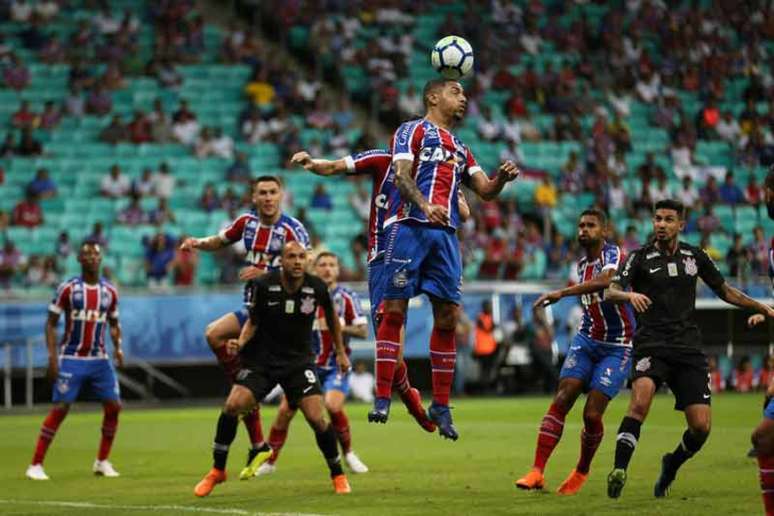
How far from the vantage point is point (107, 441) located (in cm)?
1681

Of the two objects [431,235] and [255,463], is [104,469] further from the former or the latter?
[431,235]

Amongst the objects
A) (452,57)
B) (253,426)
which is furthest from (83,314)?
(452,57)

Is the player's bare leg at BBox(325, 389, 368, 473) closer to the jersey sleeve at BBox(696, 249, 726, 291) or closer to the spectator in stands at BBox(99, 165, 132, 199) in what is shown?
the jersey sleeve at BBox(696, 249, 726, 291)

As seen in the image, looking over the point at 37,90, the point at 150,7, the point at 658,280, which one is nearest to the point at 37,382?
the point at 37,90

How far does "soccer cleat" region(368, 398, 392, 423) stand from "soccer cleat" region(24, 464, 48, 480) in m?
5.71

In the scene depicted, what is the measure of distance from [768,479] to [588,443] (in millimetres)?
3925

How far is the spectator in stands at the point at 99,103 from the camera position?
35531mm

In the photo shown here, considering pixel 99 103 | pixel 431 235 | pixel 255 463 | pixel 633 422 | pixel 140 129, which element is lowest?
pixel 255 463

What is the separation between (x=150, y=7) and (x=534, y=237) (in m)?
12.1

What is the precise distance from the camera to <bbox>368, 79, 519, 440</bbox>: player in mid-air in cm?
1199

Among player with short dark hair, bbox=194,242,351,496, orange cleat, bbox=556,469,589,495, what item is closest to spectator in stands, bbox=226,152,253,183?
player with short dark hair, bbox=194,242,351,496

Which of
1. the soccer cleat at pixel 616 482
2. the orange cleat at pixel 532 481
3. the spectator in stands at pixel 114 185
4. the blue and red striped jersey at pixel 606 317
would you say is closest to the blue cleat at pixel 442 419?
the soccer cleat at pixel 616 482

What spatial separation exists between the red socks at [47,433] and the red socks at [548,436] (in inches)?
228

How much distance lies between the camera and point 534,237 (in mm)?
33281
